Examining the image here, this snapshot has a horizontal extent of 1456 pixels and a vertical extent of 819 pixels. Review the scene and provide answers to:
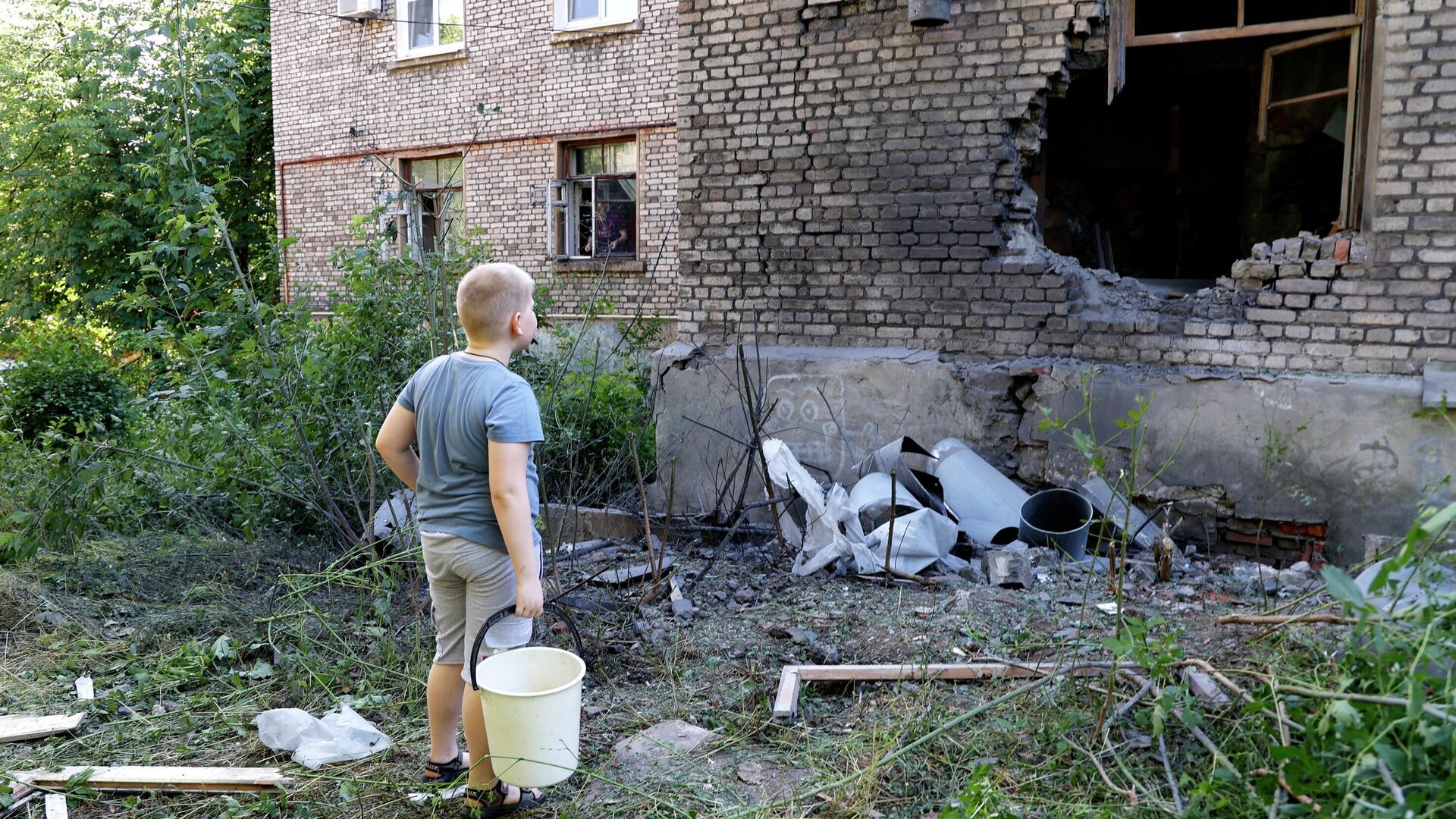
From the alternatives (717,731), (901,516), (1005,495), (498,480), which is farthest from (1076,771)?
(1005,495)

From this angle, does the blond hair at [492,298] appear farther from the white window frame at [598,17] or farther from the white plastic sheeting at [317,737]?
the white window frame at [598,17]

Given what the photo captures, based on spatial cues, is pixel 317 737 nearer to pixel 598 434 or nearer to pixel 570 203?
pixel 598 434

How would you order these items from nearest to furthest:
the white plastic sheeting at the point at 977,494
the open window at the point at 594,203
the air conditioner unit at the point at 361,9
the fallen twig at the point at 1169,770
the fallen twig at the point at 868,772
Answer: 1. the fallen twig at the point at 1169,770
2. the fallen twig at the point at 868,772
3. the white plastic sheeting at the point at 977,494
4. the open window at the point at 594,203
5. the air conditioner unit at the point at 361,9

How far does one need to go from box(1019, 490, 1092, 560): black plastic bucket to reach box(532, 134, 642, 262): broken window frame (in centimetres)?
768

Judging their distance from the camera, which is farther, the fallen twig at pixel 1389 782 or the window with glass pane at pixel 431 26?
the window with glass pane at pixel 431 26

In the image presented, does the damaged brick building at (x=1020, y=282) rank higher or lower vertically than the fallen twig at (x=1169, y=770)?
higher

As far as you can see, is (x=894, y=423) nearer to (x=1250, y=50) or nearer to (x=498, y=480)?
(x=498, y=480)

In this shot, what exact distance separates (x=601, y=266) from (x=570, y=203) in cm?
120

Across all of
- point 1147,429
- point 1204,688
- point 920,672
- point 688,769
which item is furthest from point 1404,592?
point 1147,429

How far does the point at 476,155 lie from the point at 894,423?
29.2ft

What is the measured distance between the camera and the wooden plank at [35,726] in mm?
3625

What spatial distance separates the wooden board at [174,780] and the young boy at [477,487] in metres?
0.65

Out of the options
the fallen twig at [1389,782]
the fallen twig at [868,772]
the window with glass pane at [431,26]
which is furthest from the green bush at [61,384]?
the fallen twig at [1389,782]

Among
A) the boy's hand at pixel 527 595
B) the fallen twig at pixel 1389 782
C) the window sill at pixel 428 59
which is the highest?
the window sill at pixel 428 59
